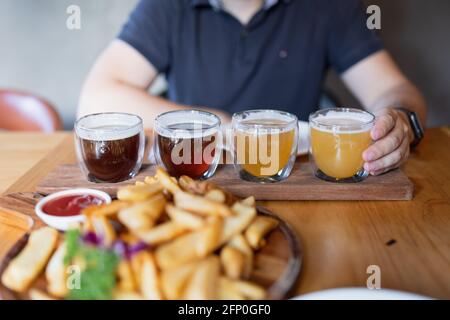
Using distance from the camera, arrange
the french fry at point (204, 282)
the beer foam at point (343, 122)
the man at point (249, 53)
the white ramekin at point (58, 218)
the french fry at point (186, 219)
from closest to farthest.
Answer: the french fry at point (204, 282) → the french fry at point (186, 219) → the white ramekin at point (58, 218) → the beer foam at point (343, 122) → the man at point (249, 53)

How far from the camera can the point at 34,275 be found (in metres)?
0.77

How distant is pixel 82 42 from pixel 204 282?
245cm

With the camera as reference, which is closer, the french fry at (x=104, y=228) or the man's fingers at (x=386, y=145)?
the french fry at (x=104, y=228)

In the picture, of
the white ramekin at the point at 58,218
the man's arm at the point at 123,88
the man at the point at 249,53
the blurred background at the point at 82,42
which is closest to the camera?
the white ramekin at the point at 58,218

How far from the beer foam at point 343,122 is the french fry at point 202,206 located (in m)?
0.39

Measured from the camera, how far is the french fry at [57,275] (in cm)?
74

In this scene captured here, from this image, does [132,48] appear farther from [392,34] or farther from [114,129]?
[392,34]

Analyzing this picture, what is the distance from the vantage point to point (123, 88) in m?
1.76

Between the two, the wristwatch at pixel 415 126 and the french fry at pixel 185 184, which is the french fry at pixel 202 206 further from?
the wristwatch at pixel 415 126

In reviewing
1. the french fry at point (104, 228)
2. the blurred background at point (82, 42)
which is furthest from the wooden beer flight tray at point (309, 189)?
the blurred background at point (82, 42)

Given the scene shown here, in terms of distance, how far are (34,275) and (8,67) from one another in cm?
243

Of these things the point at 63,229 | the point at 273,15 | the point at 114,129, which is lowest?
the point at 63,229

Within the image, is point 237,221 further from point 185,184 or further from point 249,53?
point 249,53

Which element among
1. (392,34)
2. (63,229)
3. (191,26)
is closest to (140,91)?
(191,26)
